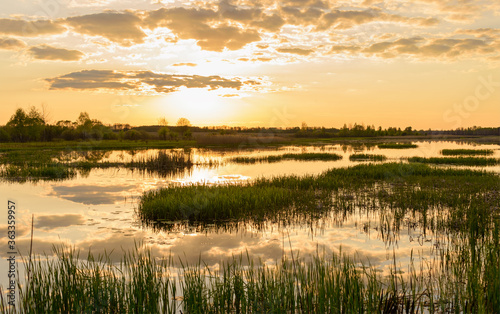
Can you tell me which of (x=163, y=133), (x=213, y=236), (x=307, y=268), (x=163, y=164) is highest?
(x=163, y=133)

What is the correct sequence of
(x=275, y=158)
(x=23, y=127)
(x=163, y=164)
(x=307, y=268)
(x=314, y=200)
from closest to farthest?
(x=307, y=268)
(x=314, y=200)
(x=163, y=164)
(x=275, y=158)
(x=23, y=127)

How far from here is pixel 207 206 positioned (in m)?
15.8

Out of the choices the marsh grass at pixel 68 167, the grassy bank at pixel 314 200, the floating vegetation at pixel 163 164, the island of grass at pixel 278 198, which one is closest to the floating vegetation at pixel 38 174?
the marsh grass at pixel 68 167

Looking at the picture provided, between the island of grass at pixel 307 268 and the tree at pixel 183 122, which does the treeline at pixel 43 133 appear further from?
the island of grass at pixel 307 268

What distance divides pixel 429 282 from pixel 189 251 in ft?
22.3

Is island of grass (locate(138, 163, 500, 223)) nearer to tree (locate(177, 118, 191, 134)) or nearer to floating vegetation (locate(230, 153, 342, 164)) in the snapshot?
floating vegetation (locate(230, 153, 342, 164))

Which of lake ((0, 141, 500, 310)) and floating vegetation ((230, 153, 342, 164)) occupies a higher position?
floating vegetation ((230, 153, 342, 164))

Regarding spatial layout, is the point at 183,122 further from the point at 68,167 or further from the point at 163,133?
the point at 68,167

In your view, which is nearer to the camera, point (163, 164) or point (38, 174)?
point (38, 174)

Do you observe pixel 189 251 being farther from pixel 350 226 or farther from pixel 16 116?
pixel 16 116

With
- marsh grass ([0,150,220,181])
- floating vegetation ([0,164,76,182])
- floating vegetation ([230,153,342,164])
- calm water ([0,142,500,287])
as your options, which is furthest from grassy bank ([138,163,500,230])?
floating vegetation ([230,153,342,164])

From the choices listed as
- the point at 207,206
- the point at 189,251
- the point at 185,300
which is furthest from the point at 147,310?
the point at 207,206

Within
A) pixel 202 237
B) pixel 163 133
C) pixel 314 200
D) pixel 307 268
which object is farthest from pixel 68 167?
pixel 163 133

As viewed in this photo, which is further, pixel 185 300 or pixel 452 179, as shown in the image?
pixel 452 179
